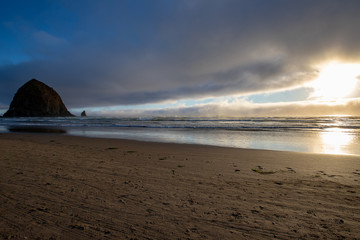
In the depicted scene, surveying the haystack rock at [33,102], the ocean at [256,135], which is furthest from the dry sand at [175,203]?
the haystack rock at [33,102]

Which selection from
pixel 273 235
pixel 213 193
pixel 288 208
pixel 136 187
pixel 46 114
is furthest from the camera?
pixel 46 114

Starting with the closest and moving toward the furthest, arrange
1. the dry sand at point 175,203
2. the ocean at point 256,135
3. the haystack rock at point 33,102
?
the dry sand at point 175,203 → the ocean at point 256,135 → the haystack rock at point 33,102

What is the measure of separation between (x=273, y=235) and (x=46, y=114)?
121727 millimetres

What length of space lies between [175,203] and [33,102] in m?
124

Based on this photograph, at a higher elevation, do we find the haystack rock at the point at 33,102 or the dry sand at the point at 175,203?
the haystack rock at the point at 33,102

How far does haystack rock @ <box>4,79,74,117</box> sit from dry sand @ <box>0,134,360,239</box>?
116 meters

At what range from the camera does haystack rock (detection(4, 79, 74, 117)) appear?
94.0m

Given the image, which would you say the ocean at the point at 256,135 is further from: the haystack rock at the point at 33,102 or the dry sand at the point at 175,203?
the haystack rock at the point at 33,102

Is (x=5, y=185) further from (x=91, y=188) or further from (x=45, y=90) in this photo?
(x=45, y=90)

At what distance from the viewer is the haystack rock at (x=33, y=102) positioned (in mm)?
94000

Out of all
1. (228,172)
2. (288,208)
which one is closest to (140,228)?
(288,208)

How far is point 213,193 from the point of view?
3.47m

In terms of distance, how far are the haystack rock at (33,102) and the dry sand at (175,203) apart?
116295 mm

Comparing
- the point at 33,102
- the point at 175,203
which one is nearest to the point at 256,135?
the point at 175,203
